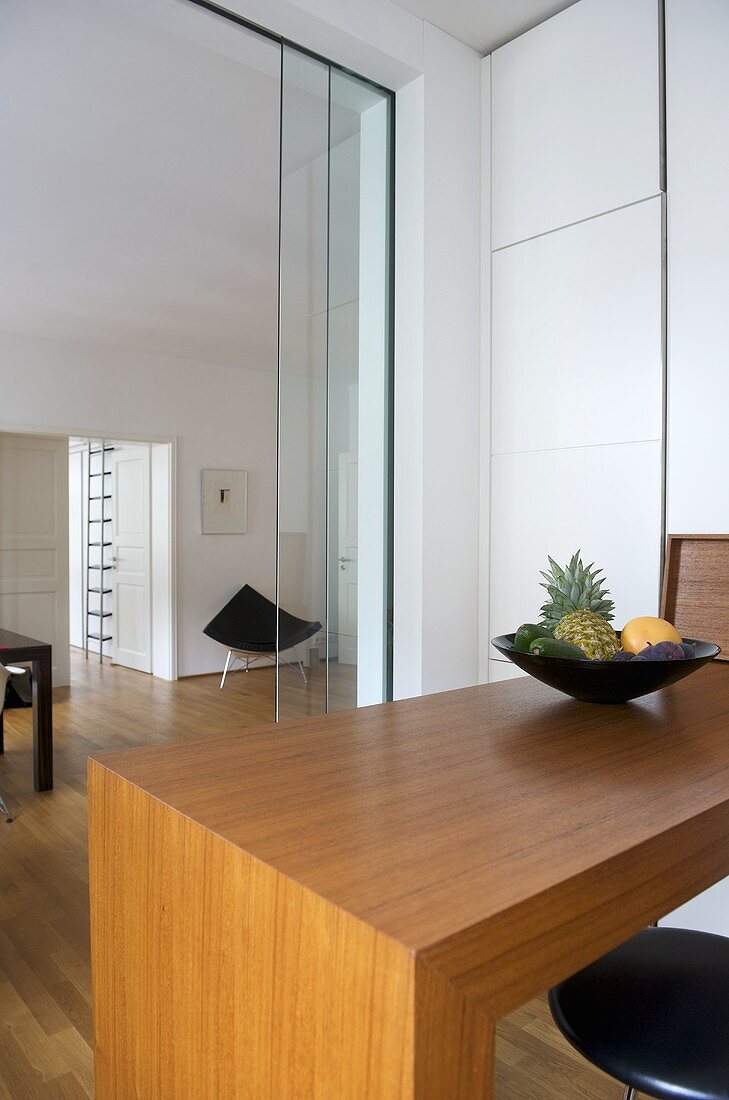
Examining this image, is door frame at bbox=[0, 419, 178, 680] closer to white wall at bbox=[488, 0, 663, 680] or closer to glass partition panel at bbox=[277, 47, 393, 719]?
glass partition panel at bbox=[277, 47, 393, 719]

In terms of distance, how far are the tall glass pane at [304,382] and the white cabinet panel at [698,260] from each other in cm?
96

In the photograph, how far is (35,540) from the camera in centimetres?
646

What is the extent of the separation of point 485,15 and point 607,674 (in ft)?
6.85

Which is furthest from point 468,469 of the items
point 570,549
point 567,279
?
point 567,279

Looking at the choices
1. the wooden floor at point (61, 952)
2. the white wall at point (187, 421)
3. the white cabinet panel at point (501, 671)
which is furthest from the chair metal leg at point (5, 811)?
the white wall at point (187, 421)

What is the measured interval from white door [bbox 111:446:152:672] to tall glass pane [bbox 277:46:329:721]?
5.02m

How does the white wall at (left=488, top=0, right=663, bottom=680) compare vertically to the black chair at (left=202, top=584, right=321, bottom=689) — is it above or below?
above

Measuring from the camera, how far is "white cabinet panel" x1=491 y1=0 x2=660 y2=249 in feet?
6.66

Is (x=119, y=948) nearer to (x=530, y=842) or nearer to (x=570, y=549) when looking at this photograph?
(x=530, y=842)

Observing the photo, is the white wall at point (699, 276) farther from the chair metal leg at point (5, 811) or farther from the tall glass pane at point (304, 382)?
the chair metal leg at point (5, 811)

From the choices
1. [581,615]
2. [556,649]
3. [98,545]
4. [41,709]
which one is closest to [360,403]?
[581,615]

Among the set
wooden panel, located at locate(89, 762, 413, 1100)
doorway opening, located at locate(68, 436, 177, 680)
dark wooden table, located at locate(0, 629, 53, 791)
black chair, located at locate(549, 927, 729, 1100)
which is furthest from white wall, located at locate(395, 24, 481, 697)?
doorway opening, located at locate(68, 436, 177, 680)

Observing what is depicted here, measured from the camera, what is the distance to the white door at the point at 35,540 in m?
6.31

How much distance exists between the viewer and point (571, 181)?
2203mm
